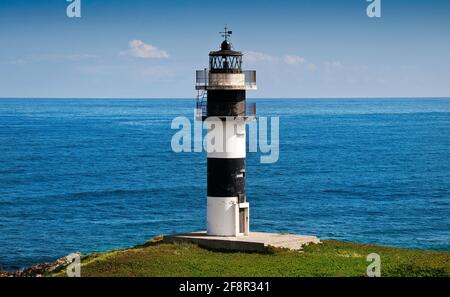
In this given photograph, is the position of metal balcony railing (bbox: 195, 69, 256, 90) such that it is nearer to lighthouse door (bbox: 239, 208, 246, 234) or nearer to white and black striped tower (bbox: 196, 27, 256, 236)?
white and black striped tower (bbox: 196, 27, 256, 236)

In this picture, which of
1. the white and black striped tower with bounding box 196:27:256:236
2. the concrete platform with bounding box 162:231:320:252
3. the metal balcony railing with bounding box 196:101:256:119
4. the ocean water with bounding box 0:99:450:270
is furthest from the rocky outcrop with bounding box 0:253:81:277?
the metal balcony railing with bounding box 196:101:256:119

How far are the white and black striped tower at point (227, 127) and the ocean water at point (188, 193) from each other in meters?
16.7

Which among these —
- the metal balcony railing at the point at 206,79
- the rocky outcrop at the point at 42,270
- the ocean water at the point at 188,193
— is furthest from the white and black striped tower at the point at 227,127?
the ocean water at the point at 188,193

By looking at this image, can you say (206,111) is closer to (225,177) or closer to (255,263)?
(225,177)

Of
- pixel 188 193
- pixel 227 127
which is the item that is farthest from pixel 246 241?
pixel 188 193

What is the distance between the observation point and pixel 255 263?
125 feet

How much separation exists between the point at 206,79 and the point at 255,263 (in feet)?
28.7

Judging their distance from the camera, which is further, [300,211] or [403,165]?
[403,165]

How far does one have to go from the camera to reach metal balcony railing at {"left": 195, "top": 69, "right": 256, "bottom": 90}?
4191cm

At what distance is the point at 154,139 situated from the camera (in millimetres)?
162750

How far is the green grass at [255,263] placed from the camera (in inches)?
1431
